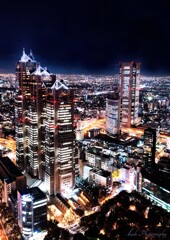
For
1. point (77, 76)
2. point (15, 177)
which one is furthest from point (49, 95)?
point (77, 76)

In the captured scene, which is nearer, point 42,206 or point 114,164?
point 42,206

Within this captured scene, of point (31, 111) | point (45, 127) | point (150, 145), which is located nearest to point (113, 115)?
point (150, 145)

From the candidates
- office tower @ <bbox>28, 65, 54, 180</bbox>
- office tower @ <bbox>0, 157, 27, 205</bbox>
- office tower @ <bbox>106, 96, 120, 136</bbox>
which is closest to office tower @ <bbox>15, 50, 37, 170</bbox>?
office tower @ <bbox>28, 65, 54, 180</bbox>

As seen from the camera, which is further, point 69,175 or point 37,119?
point 37,119

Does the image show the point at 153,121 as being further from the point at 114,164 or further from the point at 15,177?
the point at 15,177

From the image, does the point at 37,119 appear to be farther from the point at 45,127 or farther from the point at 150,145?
the point at 150,145

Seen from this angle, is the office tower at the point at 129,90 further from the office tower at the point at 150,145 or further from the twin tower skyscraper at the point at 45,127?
the twin tower skyscraper at the point at 45,127

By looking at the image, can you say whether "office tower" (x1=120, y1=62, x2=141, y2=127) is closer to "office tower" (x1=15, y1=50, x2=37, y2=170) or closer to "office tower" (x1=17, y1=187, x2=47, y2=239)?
"office tower" (x1=15, y1=50, x2=37, y2=170)
